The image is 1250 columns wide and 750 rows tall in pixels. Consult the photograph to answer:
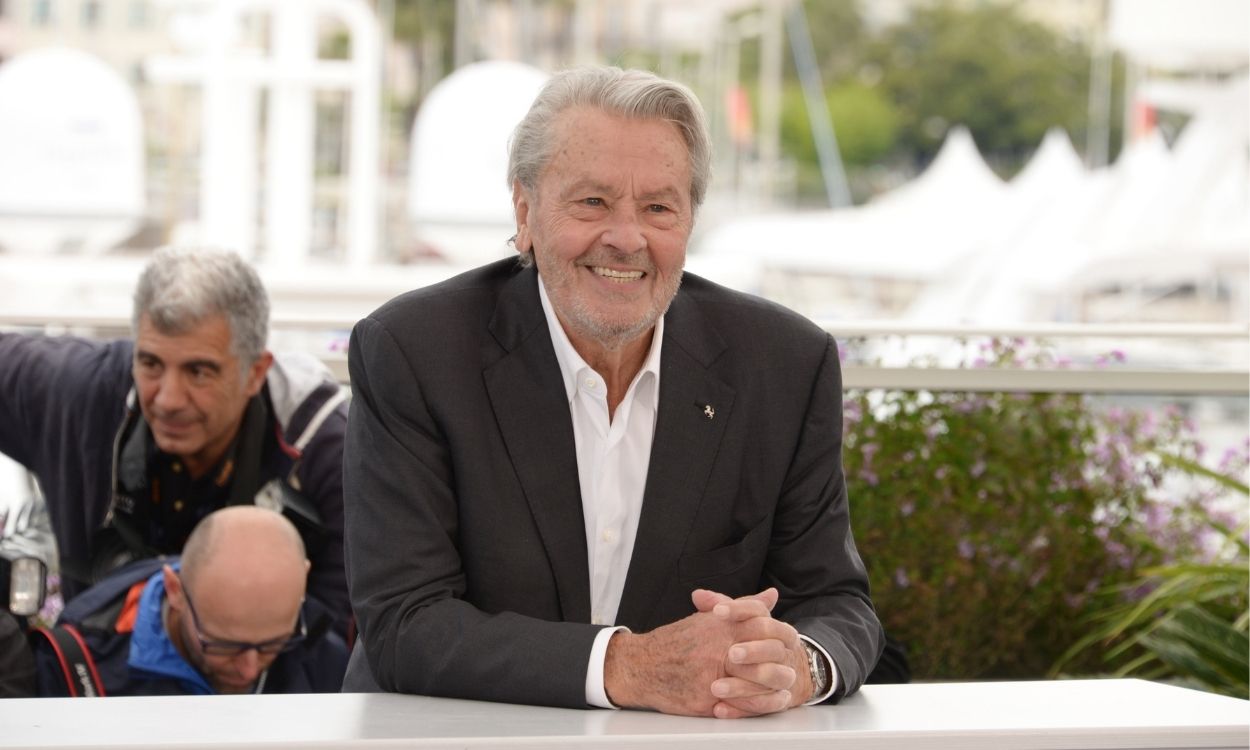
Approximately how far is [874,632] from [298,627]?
4.15 ft

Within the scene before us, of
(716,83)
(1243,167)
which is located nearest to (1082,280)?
(1243,167)

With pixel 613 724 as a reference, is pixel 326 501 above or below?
below

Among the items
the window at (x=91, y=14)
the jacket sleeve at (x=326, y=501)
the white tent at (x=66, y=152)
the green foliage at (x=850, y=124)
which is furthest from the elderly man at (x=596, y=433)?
the green foliage at (x=850, y=124)

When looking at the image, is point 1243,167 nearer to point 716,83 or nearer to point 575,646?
point 716,83

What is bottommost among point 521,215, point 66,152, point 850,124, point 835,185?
point 835,185

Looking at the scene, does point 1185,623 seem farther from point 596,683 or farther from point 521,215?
point 596,683

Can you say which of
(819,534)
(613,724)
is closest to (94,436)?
(819,534)

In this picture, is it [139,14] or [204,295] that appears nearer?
[204,295]

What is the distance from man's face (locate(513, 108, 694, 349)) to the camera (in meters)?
2.22

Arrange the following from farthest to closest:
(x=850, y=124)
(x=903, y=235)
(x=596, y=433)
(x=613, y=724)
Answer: (x=850, y=124)
(x=903, y=235)
(x=596, y=433)
(x=613, y=724)

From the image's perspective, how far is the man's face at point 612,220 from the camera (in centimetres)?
222

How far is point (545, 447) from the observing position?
89.9 inches

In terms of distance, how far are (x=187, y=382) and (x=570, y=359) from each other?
1.29 meters

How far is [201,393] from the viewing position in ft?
11.0
